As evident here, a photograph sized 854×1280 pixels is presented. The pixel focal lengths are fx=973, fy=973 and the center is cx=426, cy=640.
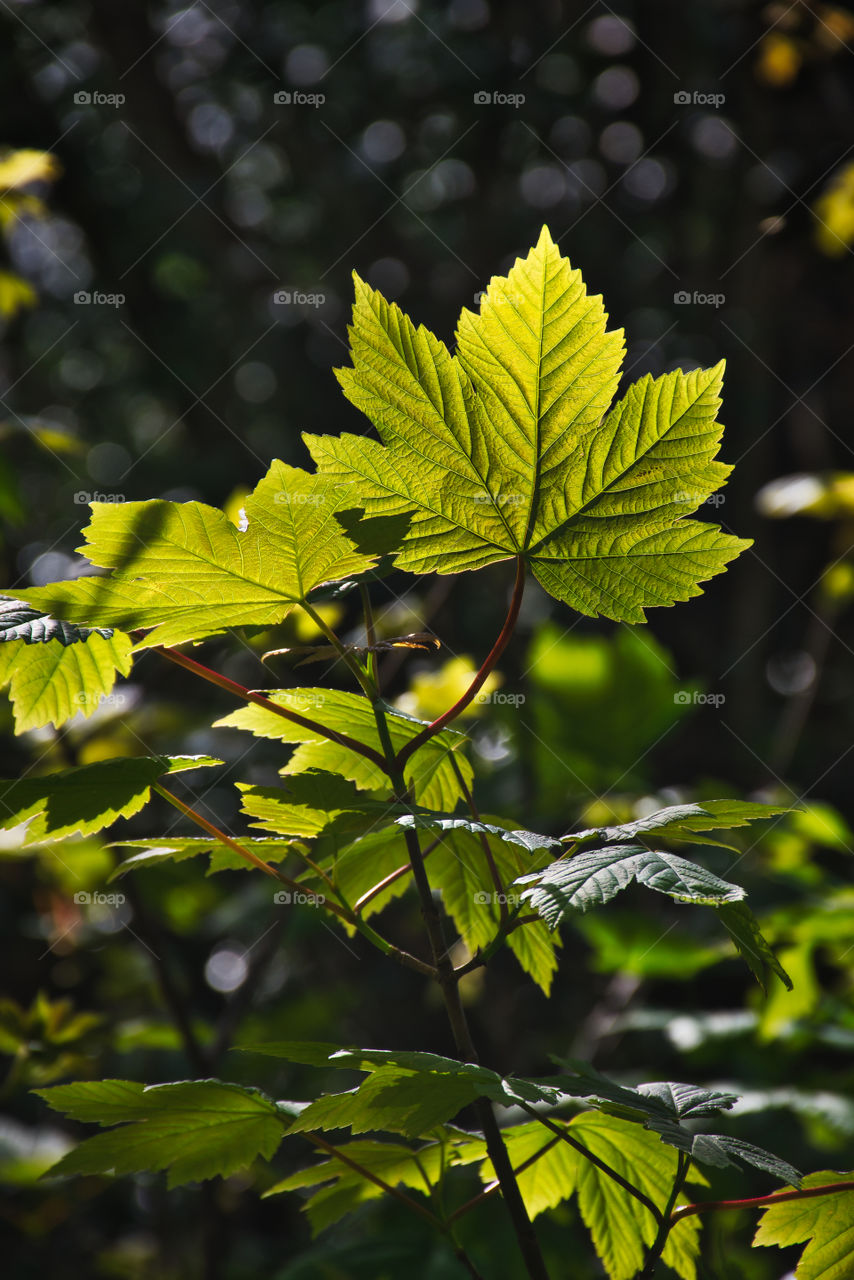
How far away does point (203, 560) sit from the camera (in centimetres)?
57

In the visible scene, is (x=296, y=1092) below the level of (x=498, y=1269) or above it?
below

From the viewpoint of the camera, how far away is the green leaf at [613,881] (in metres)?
0.44

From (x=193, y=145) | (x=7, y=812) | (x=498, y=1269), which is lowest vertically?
(x=498, y=1269)

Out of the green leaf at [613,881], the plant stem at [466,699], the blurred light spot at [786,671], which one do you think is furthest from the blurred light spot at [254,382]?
the green leaf at [613,881]

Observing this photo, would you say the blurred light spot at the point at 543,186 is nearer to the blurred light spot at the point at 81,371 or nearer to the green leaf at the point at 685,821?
the blurred light spot at the point at 81,371

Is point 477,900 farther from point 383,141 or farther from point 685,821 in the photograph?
point 383,141

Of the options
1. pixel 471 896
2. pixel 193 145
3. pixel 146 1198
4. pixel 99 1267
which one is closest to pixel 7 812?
pixel 471 896

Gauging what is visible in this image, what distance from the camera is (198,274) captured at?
4039 millimetres

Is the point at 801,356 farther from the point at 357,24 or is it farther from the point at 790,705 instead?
the point at 357,24

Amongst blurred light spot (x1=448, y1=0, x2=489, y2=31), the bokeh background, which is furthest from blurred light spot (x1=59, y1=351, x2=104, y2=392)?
blurred light spot (x1=448, y1=0, x2=489, y2=31)

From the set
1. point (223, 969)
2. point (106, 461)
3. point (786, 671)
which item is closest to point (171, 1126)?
point (223, 969)

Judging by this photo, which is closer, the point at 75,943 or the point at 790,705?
the point at 75,943

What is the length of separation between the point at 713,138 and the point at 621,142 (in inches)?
12.3

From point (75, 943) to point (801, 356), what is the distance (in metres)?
2.65
